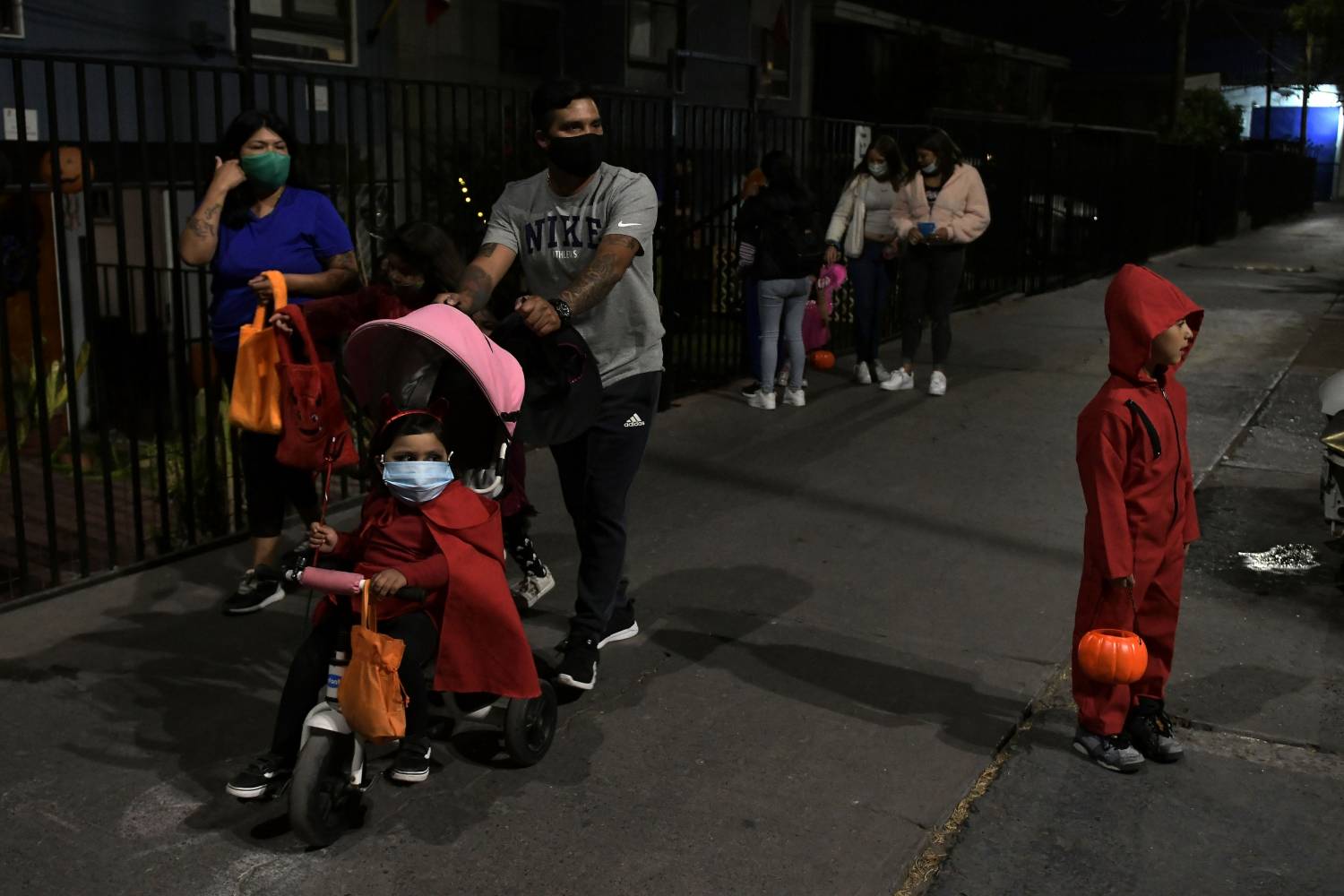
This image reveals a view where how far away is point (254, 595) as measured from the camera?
582 centimetres

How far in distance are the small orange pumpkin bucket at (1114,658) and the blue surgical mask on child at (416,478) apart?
195cm

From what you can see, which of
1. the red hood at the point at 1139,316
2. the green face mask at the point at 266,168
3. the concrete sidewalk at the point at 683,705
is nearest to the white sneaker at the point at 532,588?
the concrete sidewalk at the point at 683,705

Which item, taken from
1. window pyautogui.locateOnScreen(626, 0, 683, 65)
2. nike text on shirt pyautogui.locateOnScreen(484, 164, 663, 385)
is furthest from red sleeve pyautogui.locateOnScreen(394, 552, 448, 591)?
window pyautogui.locateOnScreen(626, 0, 683, 65)

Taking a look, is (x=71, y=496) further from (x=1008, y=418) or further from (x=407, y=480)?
(x=1008, y=418)

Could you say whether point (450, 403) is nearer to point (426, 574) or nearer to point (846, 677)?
point (426, 574)

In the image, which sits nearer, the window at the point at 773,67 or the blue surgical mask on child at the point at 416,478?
the blue surgical mask on child at the point at 416,478

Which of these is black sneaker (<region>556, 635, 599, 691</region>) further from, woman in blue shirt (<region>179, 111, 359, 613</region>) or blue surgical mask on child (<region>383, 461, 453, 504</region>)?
woman in blue shirt (<region>179, 111, 359, 613</region>)

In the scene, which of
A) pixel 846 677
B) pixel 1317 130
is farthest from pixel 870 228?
pixel 1317 130

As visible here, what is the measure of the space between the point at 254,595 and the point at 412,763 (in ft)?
6.34

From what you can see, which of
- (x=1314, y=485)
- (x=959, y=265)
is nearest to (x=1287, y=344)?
(x=959, y=265)

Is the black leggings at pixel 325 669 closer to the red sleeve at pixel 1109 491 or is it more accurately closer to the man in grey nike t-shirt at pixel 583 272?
the man in grey nike t-shirt at pixel 583 272

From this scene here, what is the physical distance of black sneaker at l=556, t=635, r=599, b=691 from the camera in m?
4.91

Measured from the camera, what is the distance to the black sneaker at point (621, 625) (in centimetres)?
545

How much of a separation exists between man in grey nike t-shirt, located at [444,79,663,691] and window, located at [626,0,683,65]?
14629 millimetres
